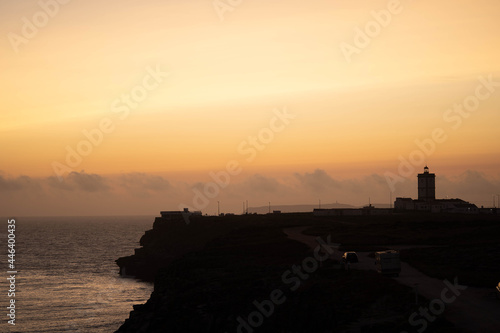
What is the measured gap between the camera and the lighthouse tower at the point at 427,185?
168875mm

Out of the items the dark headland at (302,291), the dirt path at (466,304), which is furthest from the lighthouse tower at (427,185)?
the dirt path at (466,304)

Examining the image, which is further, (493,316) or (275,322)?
(275,322)

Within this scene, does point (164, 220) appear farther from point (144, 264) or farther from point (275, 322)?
point (275, 322)

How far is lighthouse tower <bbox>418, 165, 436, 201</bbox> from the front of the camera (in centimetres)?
16888

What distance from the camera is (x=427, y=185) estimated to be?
169125mm

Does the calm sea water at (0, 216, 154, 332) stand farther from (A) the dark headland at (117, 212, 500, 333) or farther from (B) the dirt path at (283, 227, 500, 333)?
(B) the dirt path at (283, 227, 500, 333)

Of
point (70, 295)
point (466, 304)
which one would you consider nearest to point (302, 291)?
point (466, 304)

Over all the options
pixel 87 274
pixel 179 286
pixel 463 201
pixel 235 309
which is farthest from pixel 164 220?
pixel 235 309

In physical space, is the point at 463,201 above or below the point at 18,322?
above

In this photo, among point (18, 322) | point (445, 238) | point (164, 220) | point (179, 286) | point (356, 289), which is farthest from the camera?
point (164, 220)

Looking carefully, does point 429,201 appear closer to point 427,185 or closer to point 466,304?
point 427,185

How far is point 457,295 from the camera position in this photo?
37875 mm

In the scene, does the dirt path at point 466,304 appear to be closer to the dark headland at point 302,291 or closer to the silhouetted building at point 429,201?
the dark headland at point 302,291

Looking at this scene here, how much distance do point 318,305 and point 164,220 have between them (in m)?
127
